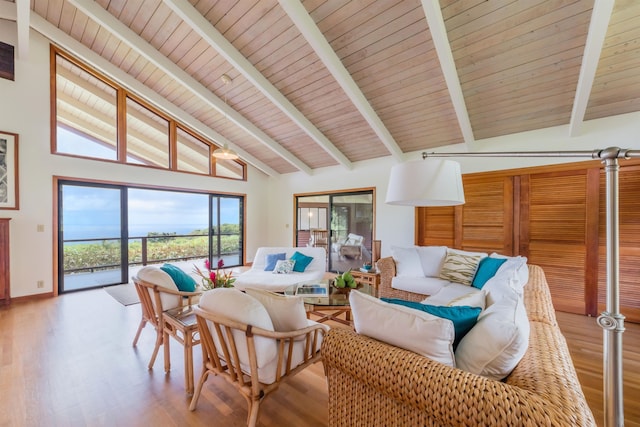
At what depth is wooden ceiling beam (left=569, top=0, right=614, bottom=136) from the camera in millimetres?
2218

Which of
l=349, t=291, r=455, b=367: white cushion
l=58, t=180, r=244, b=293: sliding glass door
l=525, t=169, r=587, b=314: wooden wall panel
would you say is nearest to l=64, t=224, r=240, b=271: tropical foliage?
l=58, t=180, r=244, b=293: sliding glass door

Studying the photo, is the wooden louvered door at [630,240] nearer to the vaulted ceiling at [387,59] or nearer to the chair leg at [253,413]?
the vaulted ceiling at [387,59]

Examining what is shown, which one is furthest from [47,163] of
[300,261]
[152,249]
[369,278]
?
[369,278]

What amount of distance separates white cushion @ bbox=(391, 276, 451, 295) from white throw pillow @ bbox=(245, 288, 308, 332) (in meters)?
2.16

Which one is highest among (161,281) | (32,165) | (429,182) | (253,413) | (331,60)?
(331,60)

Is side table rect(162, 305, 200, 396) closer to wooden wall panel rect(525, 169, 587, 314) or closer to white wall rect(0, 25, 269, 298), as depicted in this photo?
white wall rect(0, 25, 269, 298)

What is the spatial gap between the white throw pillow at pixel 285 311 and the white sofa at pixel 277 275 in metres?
1.88

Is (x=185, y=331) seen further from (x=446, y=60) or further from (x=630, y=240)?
(x=630, y=240)

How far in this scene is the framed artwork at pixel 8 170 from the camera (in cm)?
397

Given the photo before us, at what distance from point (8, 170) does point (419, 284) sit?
6.03 meters

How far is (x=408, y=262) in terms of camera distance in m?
3.74

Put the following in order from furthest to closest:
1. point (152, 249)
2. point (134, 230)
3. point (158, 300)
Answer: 1. point (152, 249)
2. point (134, 230)
3. point (158, 300)

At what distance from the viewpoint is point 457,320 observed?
1253 mm

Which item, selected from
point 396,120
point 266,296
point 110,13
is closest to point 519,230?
point 396,120
